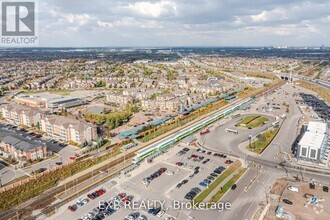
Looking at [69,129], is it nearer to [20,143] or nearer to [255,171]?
[20,143]

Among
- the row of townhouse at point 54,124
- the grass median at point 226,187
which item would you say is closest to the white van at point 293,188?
the grass median at point 226,187

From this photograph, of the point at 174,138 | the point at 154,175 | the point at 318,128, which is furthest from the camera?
the point at 174,138

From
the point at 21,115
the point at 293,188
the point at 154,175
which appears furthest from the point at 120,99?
the point at 293,188

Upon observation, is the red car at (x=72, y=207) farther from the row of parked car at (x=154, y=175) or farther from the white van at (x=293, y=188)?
the white van at (x=293, y=188)

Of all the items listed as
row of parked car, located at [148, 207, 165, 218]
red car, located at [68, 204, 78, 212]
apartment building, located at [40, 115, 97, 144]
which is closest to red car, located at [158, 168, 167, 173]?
row of parked car, located at [148, 207, 165, 218]

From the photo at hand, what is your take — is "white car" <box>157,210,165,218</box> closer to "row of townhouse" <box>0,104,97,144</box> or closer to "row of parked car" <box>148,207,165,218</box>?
"row of parked car" <box>148,207,165,218</box>

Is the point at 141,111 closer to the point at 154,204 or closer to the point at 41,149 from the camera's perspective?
the point at 41,149
